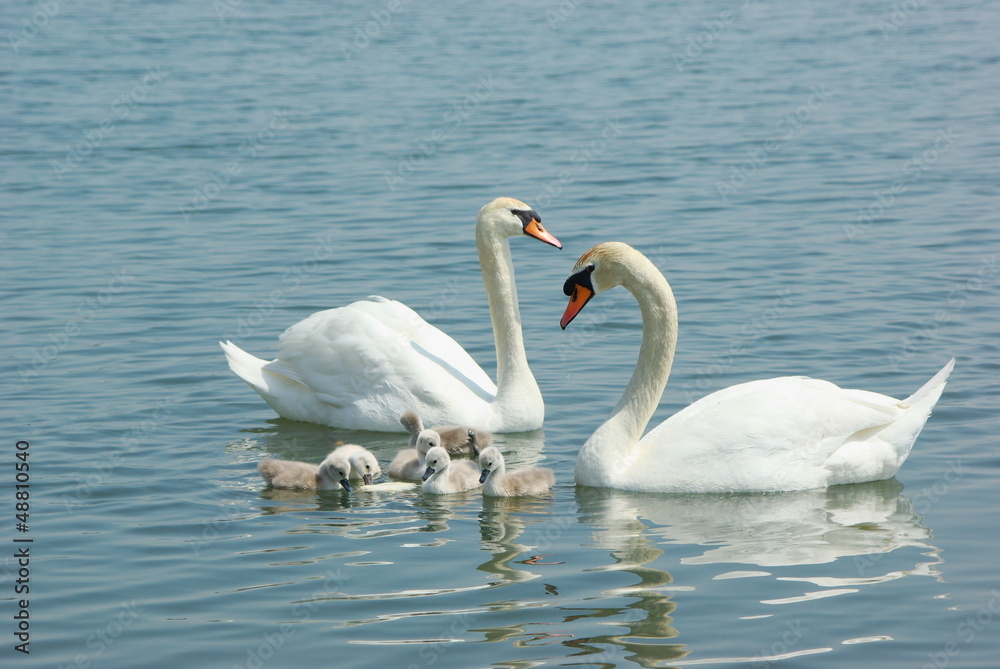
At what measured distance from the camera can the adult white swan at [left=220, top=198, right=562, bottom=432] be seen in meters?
9.34

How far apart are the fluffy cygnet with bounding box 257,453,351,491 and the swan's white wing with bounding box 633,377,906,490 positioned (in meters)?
1.77

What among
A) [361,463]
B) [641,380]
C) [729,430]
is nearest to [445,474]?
[361,463]

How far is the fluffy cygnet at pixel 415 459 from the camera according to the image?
26.7 ft

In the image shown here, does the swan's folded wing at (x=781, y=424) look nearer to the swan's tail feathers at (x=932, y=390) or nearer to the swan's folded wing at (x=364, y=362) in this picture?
the swan's tail feathers at (x=932, y=390)

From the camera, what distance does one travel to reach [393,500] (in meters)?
7.96

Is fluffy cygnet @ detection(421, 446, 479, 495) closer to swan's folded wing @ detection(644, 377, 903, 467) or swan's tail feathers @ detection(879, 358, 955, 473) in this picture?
swan's folded wing @ detection(644, 377, 903, 467)

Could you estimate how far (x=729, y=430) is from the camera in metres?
7.61

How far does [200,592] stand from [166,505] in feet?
4.41

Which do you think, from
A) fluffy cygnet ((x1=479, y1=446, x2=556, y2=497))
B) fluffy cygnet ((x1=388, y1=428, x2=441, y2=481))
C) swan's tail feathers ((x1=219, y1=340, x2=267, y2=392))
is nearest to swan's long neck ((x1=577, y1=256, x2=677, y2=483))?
fluffy cygnet ((x1=479, y1=446, x2=556, y2=497))

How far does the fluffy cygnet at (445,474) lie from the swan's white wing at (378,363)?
122 cm

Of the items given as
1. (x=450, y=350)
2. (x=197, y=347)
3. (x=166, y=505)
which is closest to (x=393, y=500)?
(x=166, y=505)

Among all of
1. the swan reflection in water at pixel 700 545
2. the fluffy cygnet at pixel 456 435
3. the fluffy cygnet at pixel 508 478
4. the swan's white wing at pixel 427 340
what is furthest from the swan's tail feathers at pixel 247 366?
the swan reflection in water at pixel 700 545

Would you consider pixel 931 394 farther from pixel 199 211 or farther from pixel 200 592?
pixel 199 211

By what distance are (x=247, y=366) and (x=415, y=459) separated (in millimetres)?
2250
